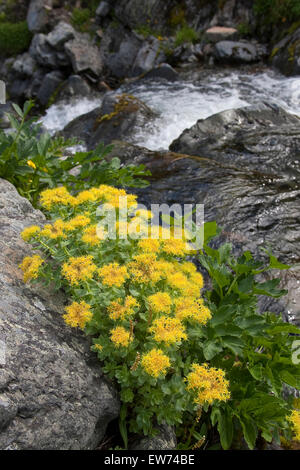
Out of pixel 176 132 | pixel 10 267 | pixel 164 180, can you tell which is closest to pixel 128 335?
pixel 10 267

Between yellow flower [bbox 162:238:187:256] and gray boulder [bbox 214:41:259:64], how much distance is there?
10535 mm

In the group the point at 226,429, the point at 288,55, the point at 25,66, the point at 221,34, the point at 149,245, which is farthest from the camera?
the point at 25,66

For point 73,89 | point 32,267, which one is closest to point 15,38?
point 73,89

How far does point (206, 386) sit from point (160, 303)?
0.39m

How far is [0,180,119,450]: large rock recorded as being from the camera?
140 cm

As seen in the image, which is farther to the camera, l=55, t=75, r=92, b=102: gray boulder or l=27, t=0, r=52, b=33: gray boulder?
l=27, t=0, r=52, b=33: gray boulder

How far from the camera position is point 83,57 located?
12.0m

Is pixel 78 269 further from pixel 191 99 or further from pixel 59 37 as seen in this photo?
pixel 59 37

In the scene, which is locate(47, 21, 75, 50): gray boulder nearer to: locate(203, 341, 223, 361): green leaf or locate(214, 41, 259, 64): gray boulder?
locate(214, 41, 259, 64): gray boulder

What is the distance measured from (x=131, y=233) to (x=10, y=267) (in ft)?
2.12

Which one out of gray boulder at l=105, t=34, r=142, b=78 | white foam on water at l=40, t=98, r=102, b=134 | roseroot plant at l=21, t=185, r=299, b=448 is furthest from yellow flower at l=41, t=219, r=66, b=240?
gray boulder at l=105, t=34, r=142, b=78

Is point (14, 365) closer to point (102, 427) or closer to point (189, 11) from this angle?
point (102, 427)

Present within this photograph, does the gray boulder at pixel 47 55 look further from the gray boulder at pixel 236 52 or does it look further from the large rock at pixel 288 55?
the large rock at pixel 288 55
